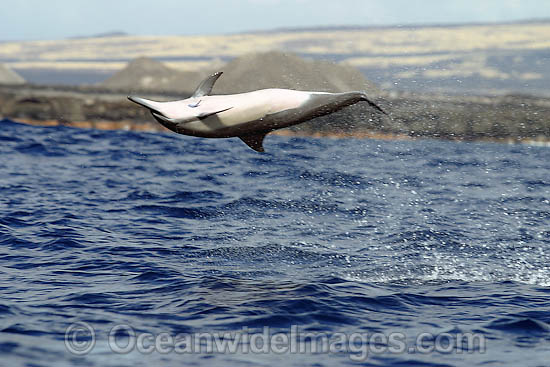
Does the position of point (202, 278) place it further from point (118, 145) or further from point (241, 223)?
point (118, 145)

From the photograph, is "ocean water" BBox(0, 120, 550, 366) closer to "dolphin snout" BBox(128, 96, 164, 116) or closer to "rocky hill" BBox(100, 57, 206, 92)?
"dolphin snout" BBox(128, 96, 164, 116)

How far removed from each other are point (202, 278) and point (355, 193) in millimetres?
11757

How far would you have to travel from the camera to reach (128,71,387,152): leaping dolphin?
27.2 feet

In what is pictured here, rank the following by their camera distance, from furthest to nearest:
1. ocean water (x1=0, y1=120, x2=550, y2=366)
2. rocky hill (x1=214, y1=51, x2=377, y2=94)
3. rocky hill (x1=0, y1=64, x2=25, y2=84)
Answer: rocky hill (x1=0, y1=64, x2=25, y2=84)
rocky hill (x1=214, y1=51, x2=377, y2=94)
ocean water (x1=0, y1=120, x2=550, y2=366)

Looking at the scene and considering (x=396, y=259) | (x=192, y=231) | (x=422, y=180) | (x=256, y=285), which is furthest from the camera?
(x=422, y=180)

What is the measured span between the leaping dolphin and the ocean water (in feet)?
7.98

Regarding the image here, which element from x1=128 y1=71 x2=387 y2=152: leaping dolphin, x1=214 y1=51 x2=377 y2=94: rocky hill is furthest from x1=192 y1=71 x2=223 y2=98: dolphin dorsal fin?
x1=214 y1=51 x2=377 y2=94: rocky hill

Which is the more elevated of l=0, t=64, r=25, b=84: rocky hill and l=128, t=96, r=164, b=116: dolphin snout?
l=0, t=64, r=25, b=84: rocky hill

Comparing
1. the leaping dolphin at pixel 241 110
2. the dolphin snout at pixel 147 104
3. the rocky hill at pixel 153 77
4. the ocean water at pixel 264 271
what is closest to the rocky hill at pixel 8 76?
the rocky hill at pixel 153 77

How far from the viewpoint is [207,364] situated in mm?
8047

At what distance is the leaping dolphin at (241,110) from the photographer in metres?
8.28

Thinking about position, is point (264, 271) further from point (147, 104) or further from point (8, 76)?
point (8, 76)

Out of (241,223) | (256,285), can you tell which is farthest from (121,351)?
(241,223)

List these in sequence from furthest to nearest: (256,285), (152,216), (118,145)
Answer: (118,145) < (152,216) < (256,285)
